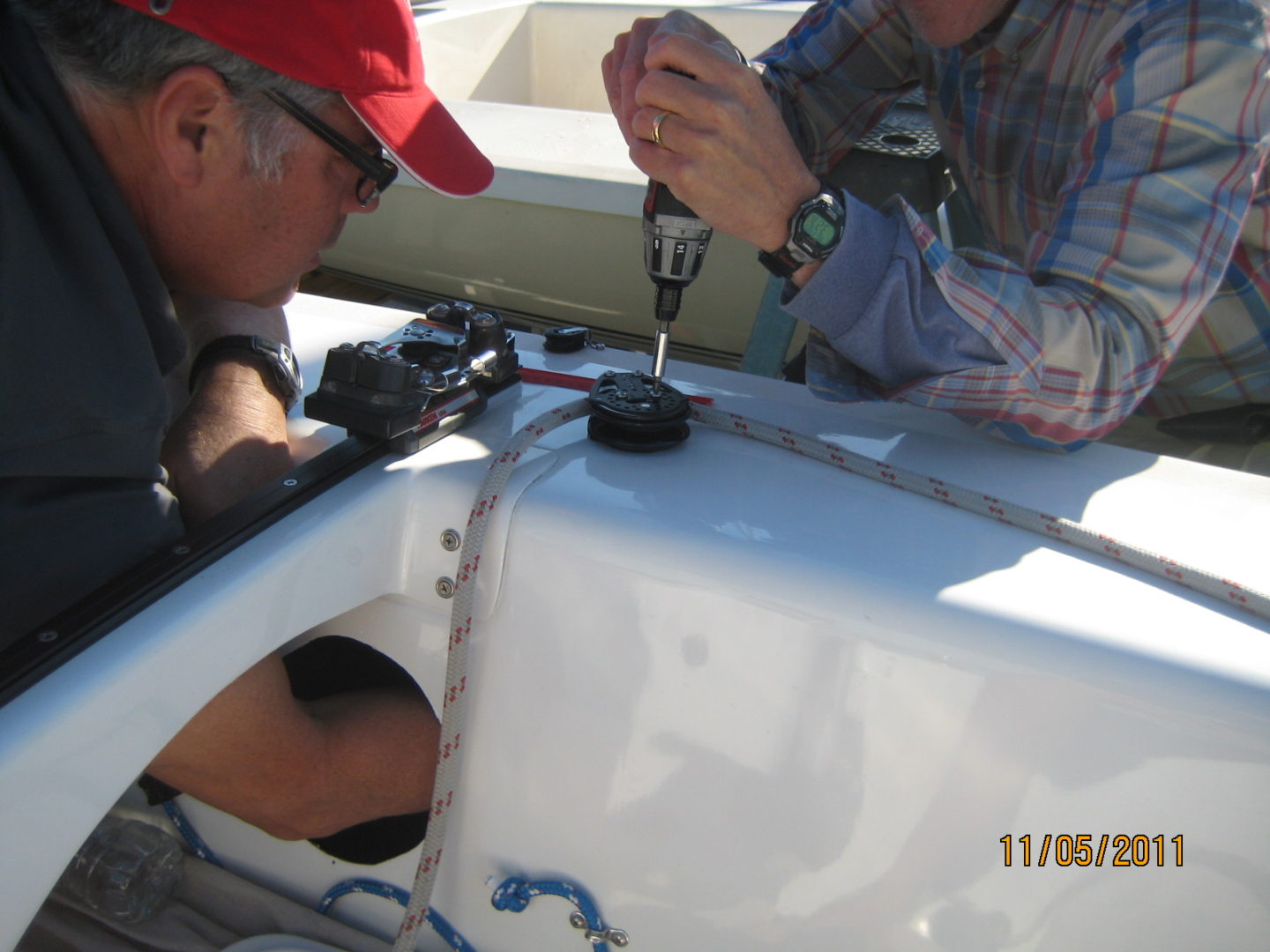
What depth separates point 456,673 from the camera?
0.83 m

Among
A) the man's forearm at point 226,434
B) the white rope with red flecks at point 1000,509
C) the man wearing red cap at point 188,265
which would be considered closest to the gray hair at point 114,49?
the man wearing red cap at point 188,265

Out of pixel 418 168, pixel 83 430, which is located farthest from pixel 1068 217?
pixel 83 430

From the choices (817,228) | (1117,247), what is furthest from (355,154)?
(1117,247)

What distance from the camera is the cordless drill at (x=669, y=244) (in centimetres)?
99

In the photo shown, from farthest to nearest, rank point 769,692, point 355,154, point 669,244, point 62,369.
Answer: point 669,244, point 355,154, point 769,692, point 62,369

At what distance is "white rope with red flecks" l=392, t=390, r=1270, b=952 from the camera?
79cm

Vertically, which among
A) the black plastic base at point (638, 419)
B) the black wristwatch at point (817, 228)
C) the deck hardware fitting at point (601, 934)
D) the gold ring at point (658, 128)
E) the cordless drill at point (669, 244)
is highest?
the gold ring at point (658, 128)

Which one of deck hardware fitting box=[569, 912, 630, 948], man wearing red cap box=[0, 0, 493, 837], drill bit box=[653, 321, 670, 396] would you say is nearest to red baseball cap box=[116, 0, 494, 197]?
man wearing red cap box=[0, 0, 493, 837]

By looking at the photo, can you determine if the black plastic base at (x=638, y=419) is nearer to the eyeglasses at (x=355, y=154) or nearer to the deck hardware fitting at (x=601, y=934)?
the eyeglasses at (x=355, y=154)

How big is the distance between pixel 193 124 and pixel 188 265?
15cm

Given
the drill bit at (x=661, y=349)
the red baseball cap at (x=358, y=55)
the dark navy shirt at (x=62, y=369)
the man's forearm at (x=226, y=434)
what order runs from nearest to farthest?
the dark navy shirt at (x=62, y=369)
the red baseball cap at (x=358, y=55)
the man's forearm at (x=226, y=434)
the drill bit at (x=661, y=349)

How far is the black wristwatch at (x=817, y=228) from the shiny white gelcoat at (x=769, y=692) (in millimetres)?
198

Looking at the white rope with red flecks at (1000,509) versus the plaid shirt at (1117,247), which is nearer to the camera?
the white rope with red flecks at (1000,509)

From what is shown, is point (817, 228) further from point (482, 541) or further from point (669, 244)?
point (482, 541)
